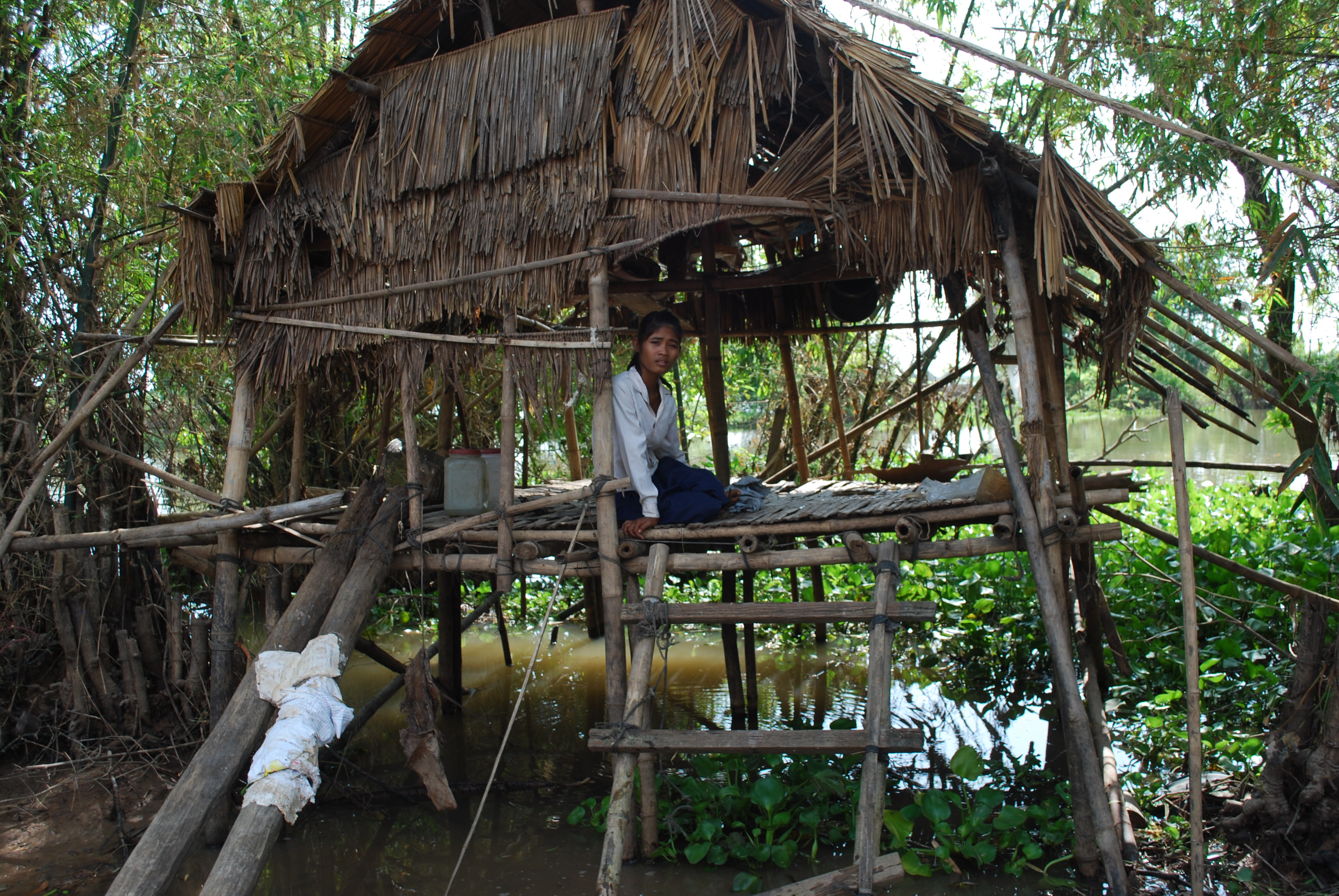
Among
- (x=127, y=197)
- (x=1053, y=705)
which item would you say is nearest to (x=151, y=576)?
(x=127, y=197)

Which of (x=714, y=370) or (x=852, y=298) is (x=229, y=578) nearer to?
(x=714, y=370)

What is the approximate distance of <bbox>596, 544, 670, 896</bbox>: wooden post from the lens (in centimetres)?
307

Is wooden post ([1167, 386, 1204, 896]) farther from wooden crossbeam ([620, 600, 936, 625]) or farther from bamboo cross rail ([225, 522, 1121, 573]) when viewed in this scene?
wooden crossbeam ([620, 600, 936, 625])

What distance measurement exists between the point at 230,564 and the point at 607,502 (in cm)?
203

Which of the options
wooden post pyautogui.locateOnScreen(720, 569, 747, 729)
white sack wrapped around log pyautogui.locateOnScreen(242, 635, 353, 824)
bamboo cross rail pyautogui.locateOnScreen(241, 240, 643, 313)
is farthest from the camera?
wooden post pyautogui.locateOnScreen(720, 569, 747, 729)

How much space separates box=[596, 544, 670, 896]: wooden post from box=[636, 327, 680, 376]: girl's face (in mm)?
895

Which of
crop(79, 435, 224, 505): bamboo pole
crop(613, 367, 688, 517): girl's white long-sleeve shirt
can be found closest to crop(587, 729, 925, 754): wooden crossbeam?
crop(613, 367, 688, 517): girl's white long-sleeve shirt

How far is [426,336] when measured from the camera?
397 centimetres

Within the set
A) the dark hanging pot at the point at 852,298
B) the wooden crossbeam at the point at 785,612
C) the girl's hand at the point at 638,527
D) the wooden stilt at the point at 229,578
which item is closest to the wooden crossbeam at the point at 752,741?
the wooden crossbeam at the point at 785,612

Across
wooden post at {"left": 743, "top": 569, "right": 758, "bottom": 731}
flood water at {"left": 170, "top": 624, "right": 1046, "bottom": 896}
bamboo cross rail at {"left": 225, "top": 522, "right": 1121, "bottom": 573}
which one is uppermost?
bamboo cross rail at {"left": 225, "top": 522, "right": 1121, "bottom": 573}

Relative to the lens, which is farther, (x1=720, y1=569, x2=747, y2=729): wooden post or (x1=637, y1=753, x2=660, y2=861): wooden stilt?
(x1=720, y1=569, x2=747, y2=729): wooden post

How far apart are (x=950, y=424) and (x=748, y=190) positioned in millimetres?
4380

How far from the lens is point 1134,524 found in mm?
4418

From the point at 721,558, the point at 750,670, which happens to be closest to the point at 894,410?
the point at 750,670
